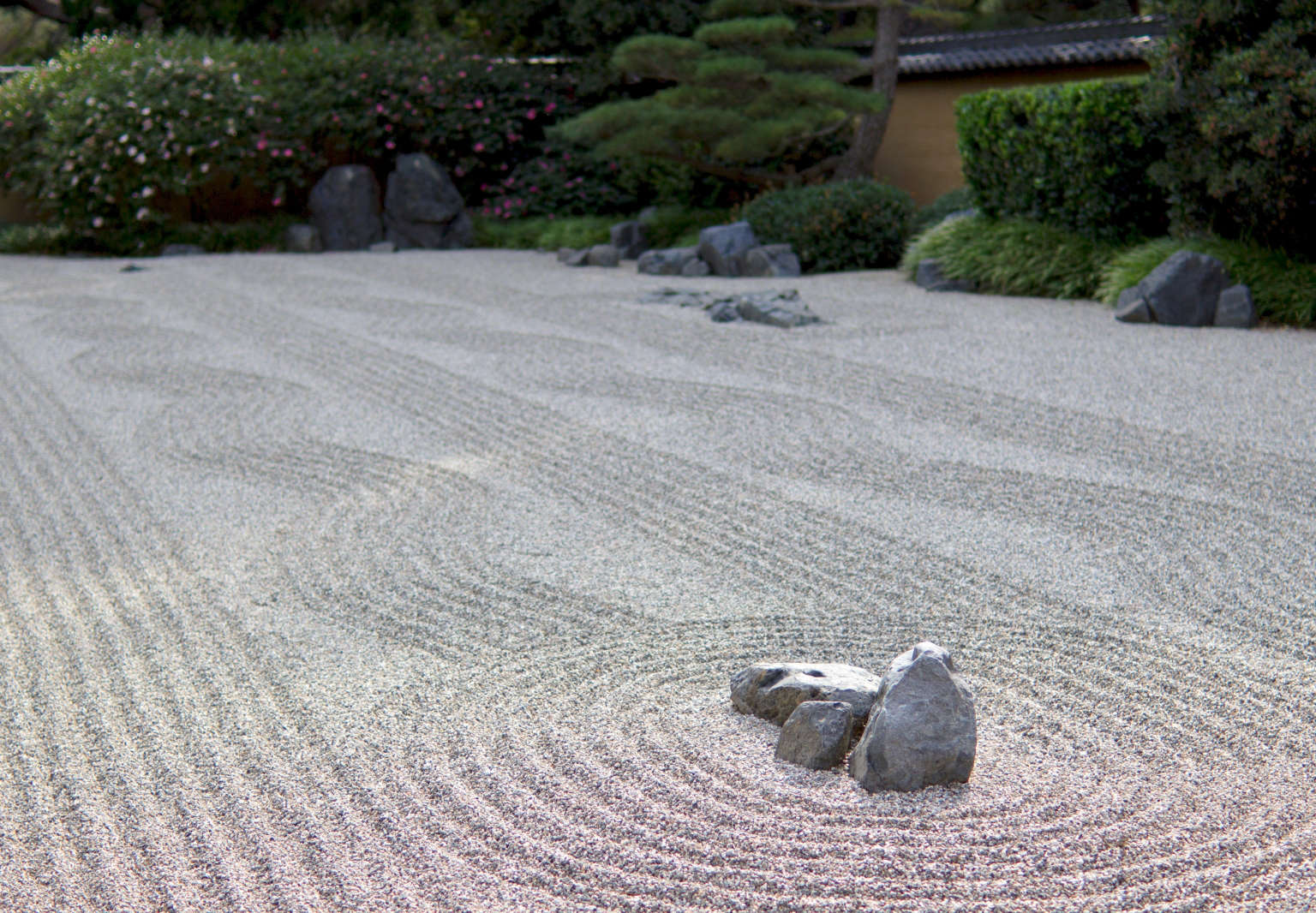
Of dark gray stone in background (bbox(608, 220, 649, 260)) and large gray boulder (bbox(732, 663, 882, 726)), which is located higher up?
dark gray stone in background (bbox(608, 220, 649, 260))

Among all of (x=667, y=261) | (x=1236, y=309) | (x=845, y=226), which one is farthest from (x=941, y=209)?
(x=1236, y=309)

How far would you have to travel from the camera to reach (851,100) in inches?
341

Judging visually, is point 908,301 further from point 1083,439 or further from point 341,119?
point 341,119

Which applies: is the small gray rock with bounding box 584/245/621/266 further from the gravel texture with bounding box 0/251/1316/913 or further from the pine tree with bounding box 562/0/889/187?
the gravel texture with bounding box 0/251/1316/913

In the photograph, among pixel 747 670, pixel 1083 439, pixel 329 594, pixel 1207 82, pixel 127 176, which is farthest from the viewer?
pixel 127 176

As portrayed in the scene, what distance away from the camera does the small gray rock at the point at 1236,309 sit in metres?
5.34

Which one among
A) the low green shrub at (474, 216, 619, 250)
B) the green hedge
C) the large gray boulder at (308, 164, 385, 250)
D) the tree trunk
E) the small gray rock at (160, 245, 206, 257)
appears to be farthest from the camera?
the large gray boulder at (308, 164, 385, 250)

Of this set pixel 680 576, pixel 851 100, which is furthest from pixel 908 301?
pixel 680 576

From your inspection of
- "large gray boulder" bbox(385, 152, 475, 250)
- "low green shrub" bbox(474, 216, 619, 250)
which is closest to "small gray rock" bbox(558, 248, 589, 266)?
"low green shrub" bbox(474, 216, 619, 250)

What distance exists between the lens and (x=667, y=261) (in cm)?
834

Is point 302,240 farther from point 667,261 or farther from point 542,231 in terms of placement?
point 667,261

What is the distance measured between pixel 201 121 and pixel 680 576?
9.31m

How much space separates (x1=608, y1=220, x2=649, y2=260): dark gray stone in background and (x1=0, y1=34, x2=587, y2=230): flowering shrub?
2448 mm

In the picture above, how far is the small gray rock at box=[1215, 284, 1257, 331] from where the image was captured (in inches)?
210
